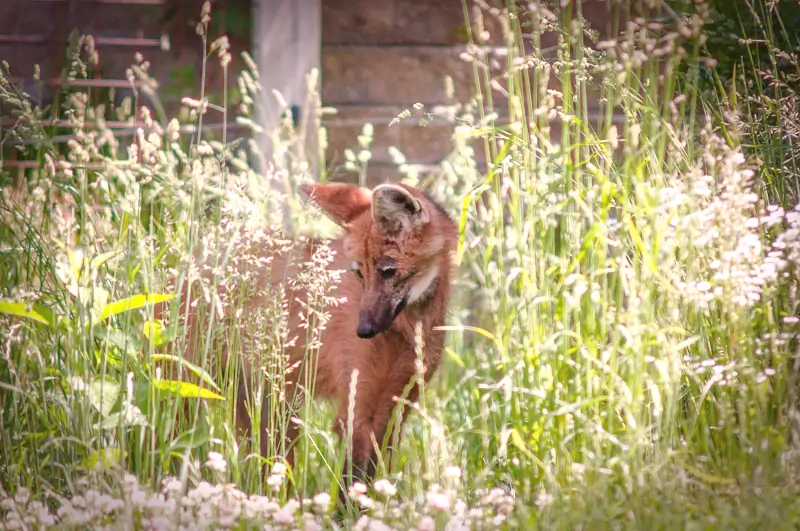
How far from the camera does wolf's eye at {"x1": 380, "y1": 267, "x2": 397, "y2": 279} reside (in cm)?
332

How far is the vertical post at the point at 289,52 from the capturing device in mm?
5234

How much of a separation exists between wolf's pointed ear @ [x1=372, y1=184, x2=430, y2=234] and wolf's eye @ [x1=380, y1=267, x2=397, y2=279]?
0.14m

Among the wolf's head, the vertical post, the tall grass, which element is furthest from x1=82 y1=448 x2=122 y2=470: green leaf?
the vertical post

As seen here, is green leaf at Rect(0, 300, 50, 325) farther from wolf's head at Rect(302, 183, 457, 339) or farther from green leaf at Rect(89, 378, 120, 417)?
wolf's head at Rect(302, 183, 457, 339)

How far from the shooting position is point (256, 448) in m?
2.87

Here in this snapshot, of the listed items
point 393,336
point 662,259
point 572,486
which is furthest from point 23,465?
point 662,259

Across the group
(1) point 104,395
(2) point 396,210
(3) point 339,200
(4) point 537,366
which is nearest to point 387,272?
(2) point 396,210

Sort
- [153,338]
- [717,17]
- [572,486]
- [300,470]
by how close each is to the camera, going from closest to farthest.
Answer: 1. [572,486]
2. [153,338]
3. [300,470]
4. [717,17]

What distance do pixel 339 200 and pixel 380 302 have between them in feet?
1.72

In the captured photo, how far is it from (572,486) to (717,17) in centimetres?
204

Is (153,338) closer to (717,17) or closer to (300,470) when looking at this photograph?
(300,470)

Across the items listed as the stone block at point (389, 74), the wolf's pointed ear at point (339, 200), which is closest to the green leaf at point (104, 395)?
the wolf's pointed ear at point (339, 200)

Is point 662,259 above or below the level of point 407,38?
below

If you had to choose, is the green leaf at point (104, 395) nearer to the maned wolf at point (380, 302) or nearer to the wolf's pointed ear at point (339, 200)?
the maned wolf at point (380, 302)
